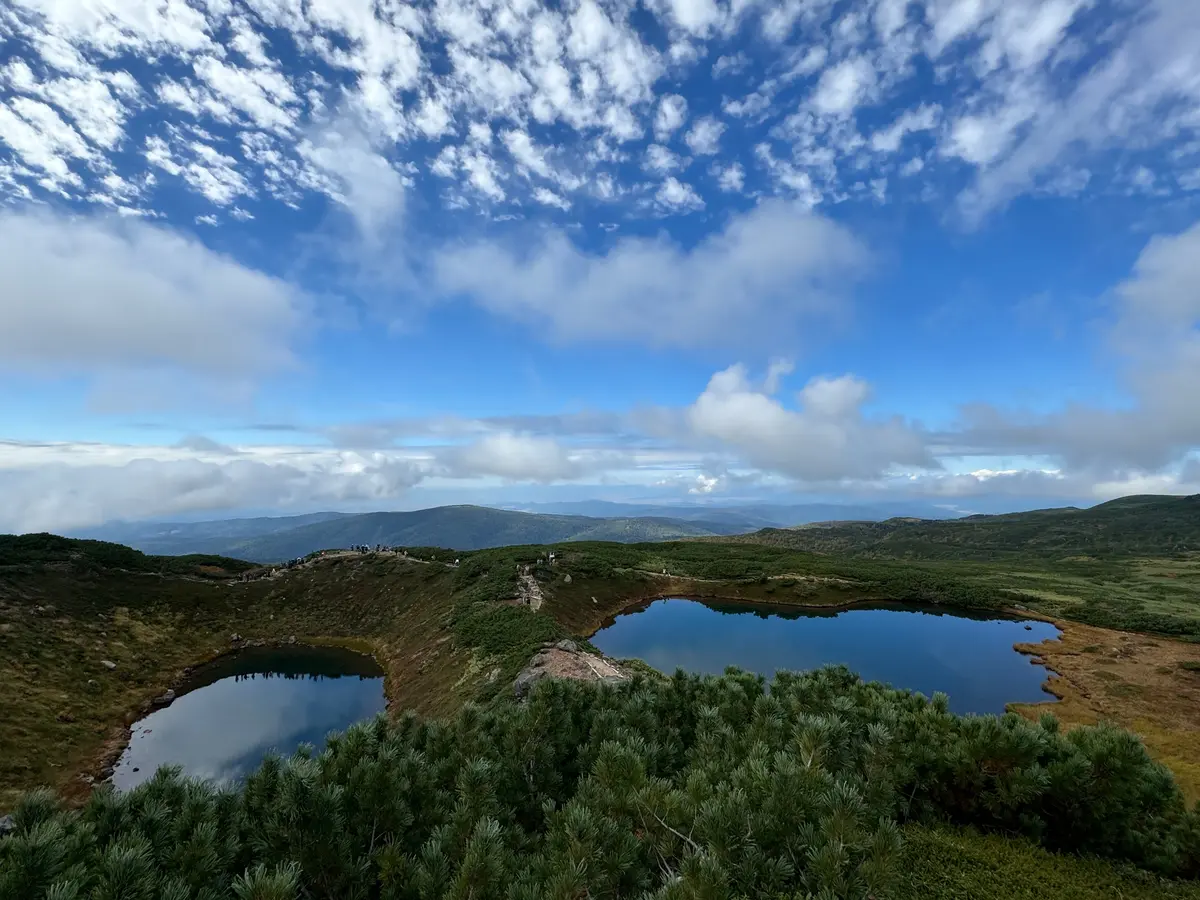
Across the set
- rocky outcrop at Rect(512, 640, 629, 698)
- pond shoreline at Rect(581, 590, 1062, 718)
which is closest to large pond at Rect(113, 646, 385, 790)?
rocky outcrop at Rect(512, 640, 629, 698)

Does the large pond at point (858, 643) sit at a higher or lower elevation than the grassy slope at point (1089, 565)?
lower

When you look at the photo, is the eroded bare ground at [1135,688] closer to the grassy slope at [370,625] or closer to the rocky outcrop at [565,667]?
the grassy slope at [370,625]

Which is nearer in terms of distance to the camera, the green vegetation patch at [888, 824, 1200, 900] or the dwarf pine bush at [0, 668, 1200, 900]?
the dwarf pine bush at [0, 668, 1200, 900]

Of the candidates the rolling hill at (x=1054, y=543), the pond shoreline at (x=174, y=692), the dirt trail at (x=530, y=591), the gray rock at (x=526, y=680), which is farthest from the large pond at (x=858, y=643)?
the rolling hill at (x=1054, y=543)

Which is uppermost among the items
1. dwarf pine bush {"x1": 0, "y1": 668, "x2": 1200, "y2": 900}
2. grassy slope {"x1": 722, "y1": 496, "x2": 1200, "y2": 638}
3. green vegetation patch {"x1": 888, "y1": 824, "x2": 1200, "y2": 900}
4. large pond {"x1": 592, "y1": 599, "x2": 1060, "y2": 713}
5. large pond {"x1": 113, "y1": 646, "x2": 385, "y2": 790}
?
dwarf pine bush {"x1": 0, "y1": 668, "x2": 1200, "y2": 900}

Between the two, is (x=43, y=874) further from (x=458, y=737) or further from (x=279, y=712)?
(x=279, y=712)

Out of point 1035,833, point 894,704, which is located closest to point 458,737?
point 894,704

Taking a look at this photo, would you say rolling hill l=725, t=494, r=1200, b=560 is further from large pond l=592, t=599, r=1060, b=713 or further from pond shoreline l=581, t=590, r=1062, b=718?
large pond l=592, t=599, r=1060, b=713
